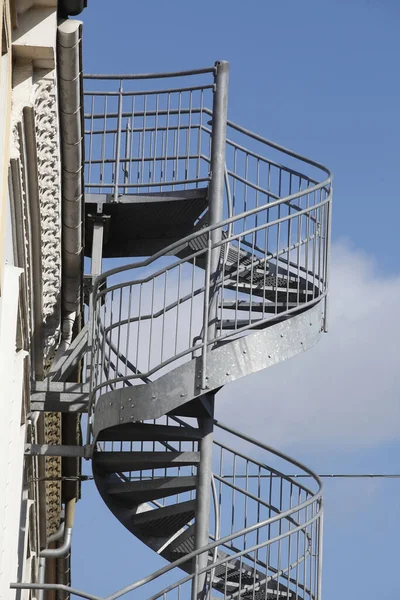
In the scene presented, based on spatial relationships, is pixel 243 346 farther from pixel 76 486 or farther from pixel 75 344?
pixel 76 486

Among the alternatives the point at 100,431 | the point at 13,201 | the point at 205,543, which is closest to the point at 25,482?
the point at 100,431

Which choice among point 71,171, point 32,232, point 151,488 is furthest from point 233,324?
point 32,232

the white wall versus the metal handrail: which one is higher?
the white wall

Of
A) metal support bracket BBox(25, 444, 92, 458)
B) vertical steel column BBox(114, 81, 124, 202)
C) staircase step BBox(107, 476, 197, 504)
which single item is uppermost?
vertical steel column BBox(114, 81, 124, 202)

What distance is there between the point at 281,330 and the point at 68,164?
2.64 m

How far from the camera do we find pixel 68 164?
30.2 feet

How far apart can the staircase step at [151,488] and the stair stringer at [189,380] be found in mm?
1039

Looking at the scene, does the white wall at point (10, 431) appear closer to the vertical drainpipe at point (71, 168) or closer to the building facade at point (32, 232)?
the building facade at point (32, 232)

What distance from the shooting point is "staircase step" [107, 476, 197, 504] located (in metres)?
11.5

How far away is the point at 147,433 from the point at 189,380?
1.04 meters

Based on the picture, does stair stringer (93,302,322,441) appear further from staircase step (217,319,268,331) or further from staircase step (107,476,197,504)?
staircase step (107,476,197,504)

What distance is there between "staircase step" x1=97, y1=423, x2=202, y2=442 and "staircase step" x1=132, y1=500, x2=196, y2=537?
1.92ft

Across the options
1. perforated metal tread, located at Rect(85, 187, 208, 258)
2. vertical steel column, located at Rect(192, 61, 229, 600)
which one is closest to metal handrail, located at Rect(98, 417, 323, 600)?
vertical steel column, located at Rect(192, 61, 229, 600)

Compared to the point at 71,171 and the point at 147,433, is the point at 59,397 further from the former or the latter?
the point at 71,171
